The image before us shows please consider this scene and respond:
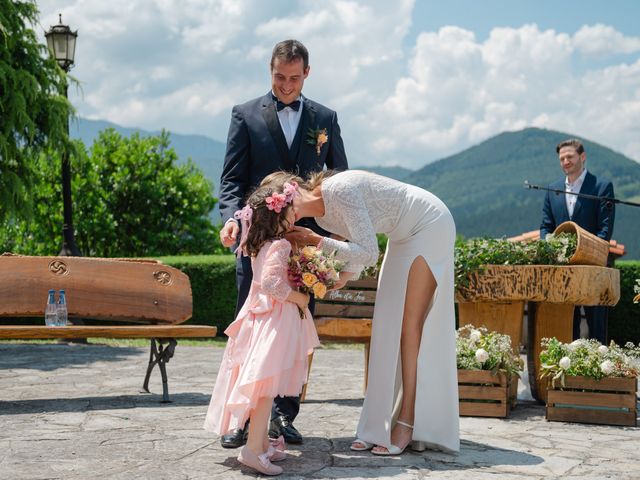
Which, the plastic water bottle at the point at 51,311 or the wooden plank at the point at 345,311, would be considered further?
the wooden plank at the point at 345,311

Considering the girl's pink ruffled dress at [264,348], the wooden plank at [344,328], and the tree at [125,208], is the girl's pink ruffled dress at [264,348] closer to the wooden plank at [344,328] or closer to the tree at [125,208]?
the wooden plank at [344,328]

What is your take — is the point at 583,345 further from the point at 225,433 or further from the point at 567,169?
the point at 225,433

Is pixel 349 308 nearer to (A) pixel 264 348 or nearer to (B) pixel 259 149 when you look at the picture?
(B) pixel 259 149

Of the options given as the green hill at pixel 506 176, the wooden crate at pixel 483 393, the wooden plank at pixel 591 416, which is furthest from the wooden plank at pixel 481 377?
the green hill at pixel 506 176

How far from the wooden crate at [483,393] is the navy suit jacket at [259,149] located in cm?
213

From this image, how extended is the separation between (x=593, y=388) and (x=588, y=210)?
2820 mm

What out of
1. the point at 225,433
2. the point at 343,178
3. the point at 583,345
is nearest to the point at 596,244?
the point at 583,345

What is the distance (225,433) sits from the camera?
487cm

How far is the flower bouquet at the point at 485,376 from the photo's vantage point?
6621 mm

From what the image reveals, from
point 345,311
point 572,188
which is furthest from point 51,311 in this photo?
point 572,188

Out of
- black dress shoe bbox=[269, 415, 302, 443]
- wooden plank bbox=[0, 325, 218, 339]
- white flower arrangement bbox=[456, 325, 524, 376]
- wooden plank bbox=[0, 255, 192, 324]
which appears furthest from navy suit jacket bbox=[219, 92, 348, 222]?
wooden plank bbox=[0, 255, 192, 324]

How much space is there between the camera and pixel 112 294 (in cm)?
760

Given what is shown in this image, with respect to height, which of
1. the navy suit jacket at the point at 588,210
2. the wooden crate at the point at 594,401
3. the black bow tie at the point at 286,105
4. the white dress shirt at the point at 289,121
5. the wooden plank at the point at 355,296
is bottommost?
the wooden crate at the point at 594,401

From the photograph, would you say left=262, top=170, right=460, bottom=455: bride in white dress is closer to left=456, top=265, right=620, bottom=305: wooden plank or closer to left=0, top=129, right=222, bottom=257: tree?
left=456, top=265, right=620, bottom=305: wooden plank
